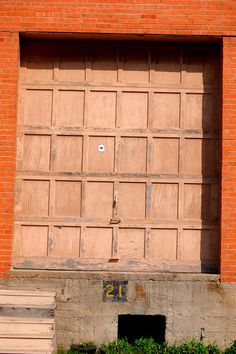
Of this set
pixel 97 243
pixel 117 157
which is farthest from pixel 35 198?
pixel 117 157

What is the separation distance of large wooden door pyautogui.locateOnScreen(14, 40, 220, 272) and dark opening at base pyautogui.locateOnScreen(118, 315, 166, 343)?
2.50 feet

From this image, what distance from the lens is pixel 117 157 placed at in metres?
7.93

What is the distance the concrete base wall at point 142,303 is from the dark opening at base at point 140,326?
14.1 inches

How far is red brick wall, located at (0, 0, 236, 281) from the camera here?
7.68 meters

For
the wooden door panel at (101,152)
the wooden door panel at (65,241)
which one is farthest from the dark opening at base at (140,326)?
the wooden door panel at (101,152)

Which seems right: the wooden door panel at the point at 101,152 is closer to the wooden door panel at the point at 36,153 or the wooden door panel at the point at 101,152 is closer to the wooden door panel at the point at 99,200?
the wooden door panel at the point at 99,200

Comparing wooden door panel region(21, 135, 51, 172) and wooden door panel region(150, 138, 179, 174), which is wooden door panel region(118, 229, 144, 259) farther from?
wooden door panel region(21, 135, 51, 172)

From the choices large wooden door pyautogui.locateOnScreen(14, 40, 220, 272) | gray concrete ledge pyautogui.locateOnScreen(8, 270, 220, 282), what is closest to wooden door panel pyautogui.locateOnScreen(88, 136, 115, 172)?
large wooden door pyautogui.locateOnScreen(14, 40, 220, 272)

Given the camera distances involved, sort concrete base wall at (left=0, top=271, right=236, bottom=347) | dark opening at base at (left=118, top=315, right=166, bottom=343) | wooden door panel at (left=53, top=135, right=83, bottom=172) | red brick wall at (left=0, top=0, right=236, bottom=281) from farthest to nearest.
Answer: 1. wooden door panel at (left=53, top=135, right=83, bottom=172)
2. dark opening at base at (left=118, top=315, right=166, bottom=343)
3. red brick wall at (left=0, top=0, right=236, bottom=281)
4. concrete base wall at (left=0, top=271, right=236, bottom=347)

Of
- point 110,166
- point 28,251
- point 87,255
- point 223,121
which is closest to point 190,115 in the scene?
point 223,121

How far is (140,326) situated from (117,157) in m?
2.39

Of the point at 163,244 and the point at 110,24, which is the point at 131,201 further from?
the point at 110,24

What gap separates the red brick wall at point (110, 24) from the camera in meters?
7.68

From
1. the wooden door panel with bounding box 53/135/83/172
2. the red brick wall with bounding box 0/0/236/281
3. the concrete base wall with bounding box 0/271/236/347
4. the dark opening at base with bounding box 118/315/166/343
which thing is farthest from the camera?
the wooden door panel with bounding box 53/135/83/172
